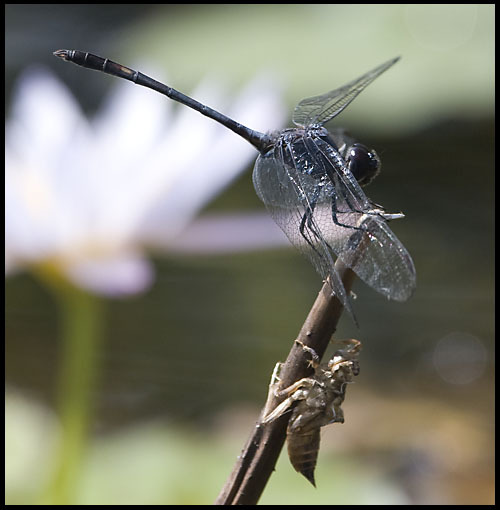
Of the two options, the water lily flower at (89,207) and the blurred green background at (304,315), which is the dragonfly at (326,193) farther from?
the blurred green background at (304,315)

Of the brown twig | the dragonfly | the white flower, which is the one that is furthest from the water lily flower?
the brown twig

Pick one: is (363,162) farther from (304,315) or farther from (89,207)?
(304,315)

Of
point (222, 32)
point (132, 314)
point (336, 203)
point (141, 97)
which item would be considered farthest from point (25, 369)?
point (336, 203)

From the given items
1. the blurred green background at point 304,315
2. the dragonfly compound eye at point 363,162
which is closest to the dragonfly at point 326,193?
the dragonfly compound eye at point 363,162

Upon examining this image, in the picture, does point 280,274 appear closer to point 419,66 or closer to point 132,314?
point 132,314

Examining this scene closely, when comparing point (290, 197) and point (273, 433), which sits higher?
point (290, 197)

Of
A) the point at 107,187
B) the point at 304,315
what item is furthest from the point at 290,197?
the point at 304,315
